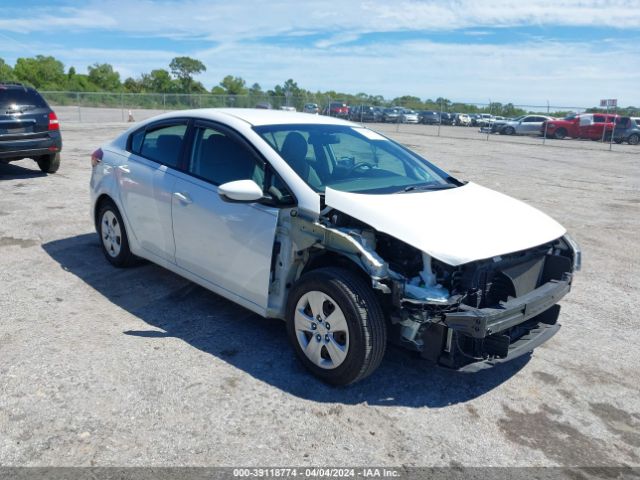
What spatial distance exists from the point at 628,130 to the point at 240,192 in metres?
32.3

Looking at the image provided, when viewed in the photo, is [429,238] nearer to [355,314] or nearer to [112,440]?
[355,314]

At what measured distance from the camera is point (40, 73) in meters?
69.9

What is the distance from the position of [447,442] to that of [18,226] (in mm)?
6382

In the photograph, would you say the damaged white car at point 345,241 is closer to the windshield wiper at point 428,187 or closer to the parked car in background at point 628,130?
the windshield wiper at point 428,187

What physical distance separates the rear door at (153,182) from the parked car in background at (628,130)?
31.3 m

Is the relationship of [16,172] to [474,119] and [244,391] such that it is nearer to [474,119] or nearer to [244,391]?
[244,391]

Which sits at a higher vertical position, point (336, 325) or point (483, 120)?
point (483, 120)

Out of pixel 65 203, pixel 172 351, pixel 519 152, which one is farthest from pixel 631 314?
pixel 519 152

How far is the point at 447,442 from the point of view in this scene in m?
3.26

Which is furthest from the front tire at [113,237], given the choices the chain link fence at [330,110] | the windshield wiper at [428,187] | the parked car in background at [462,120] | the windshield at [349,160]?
the parked car in background at [462,120]

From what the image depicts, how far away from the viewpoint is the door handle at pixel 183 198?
457 cm

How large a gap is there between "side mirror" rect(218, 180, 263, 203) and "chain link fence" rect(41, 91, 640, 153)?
25723 millimetres

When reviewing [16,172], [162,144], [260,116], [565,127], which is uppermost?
[565,127]

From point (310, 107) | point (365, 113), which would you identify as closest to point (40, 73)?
point (310, 107)
